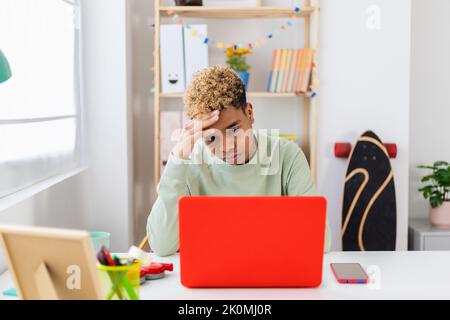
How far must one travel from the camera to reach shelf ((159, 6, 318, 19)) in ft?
11.0

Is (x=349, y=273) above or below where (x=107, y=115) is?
below

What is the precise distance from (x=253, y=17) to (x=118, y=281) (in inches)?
104

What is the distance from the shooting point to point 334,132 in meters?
3.49

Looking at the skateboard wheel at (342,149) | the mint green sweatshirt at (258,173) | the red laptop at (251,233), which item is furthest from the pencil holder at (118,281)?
the skateboard wheel at (342,149)

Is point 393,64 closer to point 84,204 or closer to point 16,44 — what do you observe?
point 84,204

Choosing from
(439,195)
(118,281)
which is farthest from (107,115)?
(118,281)

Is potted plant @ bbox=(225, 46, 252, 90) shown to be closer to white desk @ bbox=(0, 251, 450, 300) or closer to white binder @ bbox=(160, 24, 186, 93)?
white binder @ bbox=(160, 24, 186, 93)

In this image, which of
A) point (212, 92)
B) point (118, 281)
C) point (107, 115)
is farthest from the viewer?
point (107, 115)

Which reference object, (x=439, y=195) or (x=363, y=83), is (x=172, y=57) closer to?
(x=363, y=83)

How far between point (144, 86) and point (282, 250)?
2.37 m

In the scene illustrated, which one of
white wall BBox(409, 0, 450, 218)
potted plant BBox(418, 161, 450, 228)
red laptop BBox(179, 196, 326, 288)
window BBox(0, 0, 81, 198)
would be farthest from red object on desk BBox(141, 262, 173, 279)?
white wall BBox(409, 0, 450, 218)

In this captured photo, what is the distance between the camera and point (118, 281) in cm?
124

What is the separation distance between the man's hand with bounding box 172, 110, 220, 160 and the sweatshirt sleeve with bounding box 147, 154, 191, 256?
0.05 m
